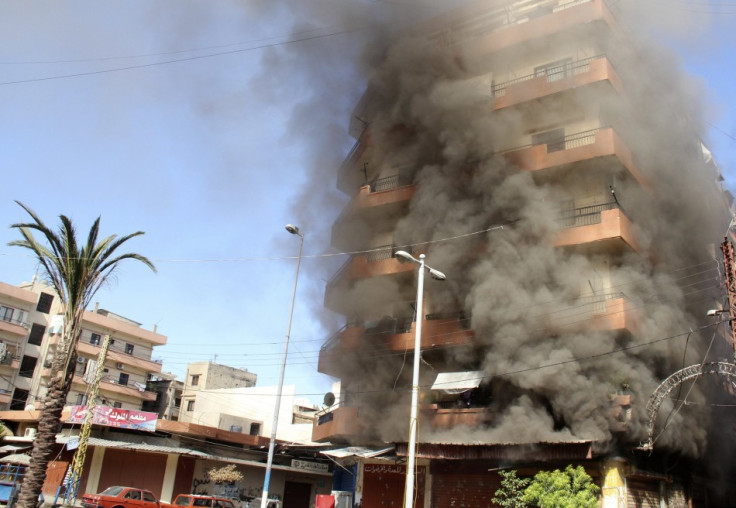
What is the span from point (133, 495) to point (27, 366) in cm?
2897

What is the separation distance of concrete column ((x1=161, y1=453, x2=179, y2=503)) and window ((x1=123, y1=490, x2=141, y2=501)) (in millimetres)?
7460

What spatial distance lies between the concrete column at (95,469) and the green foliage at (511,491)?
19.9 meters

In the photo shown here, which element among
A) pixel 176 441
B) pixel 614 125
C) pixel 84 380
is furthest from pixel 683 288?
pixel 84 380

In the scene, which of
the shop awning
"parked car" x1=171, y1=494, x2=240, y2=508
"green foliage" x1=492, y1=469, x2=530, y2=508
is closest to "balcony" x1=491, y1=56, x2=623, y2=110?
the shop awning

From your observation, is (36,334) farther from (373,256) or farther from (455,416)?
(455,416)

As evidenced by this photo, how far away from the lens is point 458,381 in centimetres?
2248

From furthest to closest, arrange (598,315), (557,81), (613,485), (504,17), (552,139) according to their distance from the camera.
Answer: (504,17) → (552,139) → (557,81) → (598,315) → (613,485)

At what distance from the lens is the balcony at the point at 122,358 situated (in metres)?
46.9

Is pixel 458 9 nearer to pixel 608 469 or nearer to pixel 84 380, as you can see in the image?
pixel 608 469

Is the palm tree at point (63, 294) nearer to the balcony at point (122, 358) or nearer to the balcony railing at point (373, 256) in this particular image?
the balcony railing at point (373, 256)

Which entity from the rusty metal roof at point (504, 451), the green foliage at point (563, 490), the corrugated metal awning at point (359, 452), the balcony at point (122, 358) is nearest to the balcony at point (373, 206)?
the corrugated metal awning at point (359, 452)

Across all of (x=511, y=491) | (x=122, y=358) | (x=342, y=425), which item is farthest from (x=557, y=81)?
(x=122, y=358)

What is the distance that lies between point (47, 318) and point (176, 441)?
2364 cm

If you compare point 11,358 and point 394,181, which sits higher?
point 394,181
